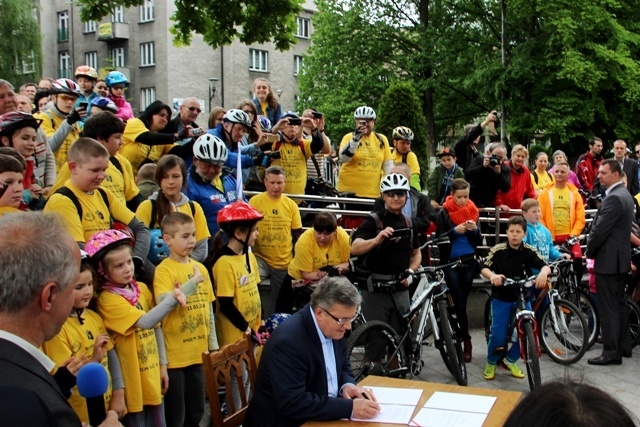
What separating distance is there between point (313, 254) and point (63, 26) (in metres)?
45.2

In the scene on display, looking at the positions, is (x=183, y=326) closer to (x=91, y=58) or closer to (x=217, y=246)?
(x=217, y=246)

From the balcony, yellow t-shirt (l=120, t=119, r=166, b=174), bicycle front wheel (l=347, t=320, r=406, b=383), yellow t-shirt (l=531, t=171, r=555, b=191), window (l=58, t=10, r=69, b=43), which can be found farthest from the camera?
window (l=58, t=10, r=69, b=43)

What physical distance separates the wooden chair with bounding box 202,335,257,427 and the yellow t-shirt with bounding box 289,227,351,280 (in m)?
2.45

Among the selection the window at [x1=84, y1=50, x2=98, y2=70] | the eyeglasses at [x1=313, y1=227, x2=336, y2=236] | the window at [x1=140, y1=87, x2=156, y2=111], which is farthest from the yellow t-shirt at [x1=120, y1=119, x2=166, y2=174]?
the window at [x1=84, y1=50, x2=98, y2=70]

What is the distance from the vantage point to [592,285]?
8477mm

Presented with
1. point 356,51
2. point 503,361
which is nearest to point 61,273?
point 503,361

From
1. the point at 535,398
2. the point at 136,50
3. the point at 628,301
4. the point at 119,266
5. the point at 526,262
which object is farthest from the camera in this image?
the point at 136,50

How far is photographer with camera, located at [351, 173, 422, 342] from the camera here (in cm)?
671

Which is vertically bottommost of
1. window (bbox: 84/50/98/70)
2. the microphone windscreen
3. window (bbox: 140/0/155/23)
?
the microphone windscreen

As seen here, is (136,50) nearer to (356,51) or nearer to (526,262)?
(356,51)

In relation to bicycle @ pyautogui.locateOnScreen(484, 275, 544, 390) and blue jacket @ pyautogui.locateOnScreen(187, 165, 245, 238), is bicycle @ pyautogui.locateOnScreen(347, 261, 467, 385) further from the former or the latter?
blue jacket @ pyautogui.locateOnScreen(187, 165, 245, 238)

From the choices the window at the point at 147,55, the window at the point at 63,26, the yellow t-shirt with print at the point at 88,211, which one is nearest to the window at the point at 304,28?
the window at the point at 147,55

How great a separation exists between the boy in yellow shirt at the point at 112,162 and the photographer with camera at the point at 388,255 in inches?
88.4

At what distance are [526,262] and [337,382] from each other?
3.60 metres
